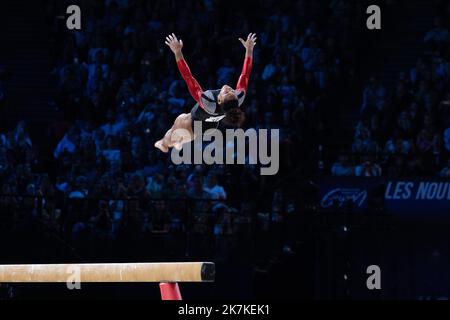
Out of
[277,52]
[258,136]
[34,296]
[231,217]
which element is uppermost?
[277,52]

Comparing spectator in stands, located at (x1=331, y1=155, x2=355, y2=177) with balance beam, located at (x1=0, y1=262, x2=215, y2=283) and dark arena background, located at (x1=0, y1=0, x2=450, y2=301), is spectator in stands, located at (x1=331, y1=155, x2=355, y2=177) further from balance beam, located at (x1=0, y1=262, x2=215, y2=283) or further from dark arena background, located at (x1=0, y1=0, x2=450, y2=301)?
balance beam, located at (x1=0, y1=262, x2=215, y2=283)

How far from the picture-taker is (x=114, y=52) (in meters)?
15.7

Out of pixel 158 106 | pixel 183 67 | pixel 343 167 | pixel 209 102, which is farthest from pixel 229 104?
pixel 158 106

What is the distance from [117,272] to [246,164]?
4.73 m

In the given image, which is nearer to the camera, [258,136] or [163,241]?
[163,241]

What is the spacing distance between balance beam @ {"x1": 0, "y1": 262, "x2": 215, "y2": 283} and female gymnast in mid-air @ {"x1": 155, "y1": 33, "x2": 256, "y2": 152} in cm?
146

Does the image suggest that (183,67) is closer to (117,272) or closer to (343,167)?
(117,272)

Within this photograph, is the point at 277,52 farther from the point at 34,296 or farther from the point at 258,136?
the point at 34,296

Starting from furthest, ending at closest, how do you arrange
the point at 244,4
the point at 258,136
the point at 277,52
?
the point at 244,4 → the point at 277,52 → the point at 258,136

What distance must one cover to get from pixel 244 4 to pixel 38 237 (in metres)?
5.63

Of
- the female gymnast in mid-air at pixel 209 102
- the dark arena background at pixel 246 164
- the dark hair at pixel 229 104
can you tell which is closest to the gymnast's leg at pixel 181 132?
the female gymnast in mid-air at pixel 209 102

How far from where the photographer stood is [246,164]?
1326 centimetres

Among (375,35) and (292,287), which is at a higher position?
(375,35)
